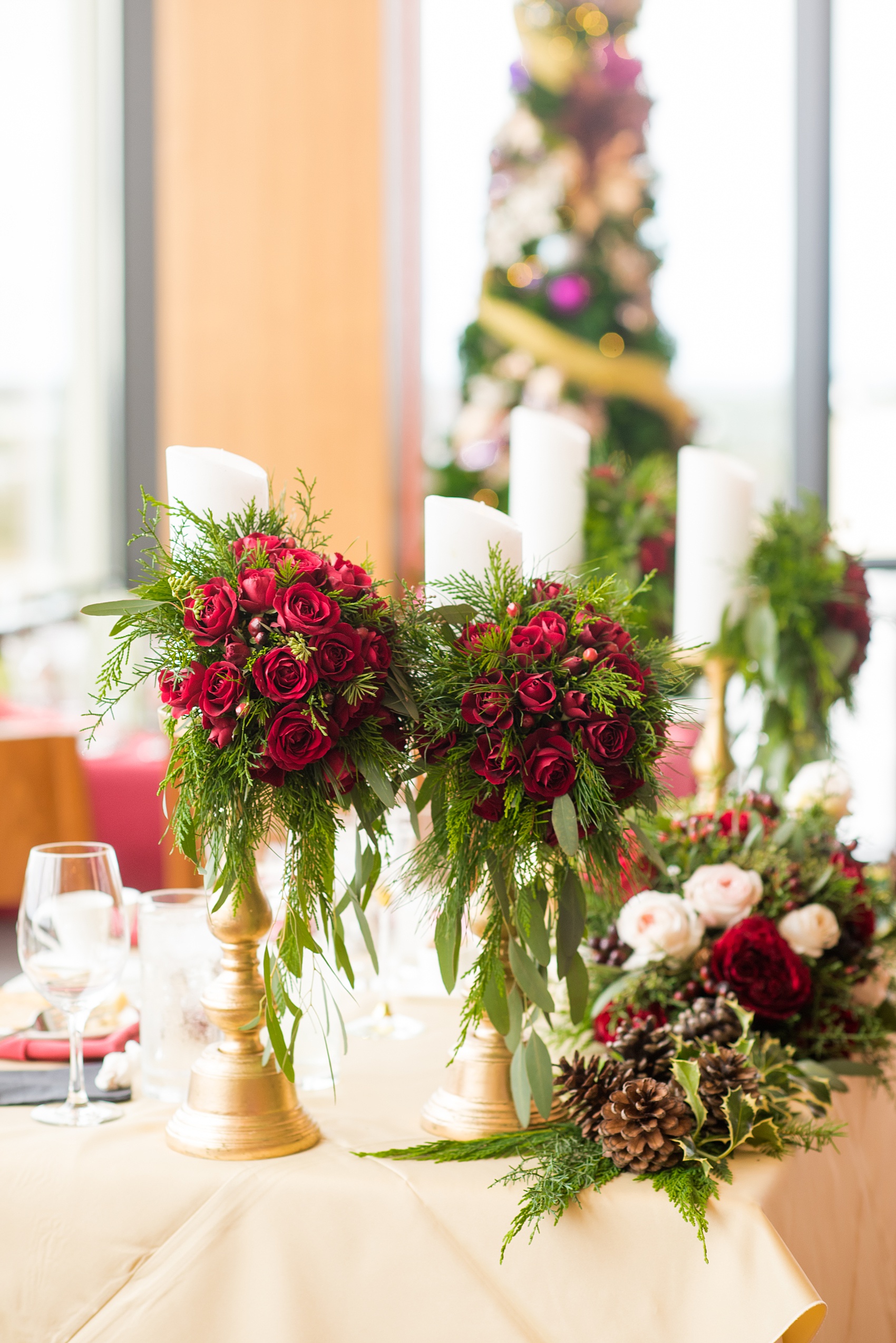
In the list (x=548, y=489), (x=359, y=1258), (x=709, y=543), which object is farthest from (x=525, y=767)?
(x=709, y=543)

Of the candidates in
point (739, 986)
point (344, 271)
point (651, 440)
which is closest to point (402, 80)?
point (344, 271)

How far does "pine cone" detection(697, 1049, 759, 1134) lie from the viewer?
0.92 meters

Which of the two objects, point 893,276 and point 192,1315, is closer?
point 192,1315

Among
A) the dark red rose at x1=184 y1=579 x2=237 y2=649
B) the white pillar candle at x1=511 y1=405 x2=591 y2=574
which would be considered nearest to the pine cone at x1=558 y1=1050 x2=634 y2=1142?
the dark red rose at x1=184 y1=579 x2=237 y2=649

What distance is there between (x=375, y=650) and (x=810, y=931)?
19.6 inches

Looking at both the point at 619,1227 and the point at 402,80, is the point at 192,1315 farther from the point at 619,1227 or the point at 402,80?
the point at 402,80

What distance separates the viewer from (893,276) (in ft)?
15.6

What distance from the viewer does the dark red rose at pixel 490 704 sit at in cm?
90

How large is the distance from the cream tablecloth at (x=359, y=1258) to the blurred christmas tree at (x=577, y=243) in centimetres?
370

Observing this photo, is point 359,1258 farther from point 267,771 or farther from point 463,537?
point 463,537

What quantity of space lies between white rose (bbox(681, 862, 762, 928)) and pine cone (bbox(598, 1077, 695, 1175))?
0.27 metres

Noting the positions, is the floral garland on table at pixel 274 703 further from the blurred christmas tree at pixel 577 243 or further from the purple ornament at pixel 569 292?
the purple ornament at pixel 569 292

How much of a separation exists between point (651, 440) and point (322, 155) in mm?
1505

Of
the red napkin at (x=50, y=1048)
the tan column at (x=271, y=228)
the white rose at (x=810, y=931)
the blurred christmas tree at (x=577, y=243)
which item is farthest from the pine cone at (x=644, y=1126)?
the tan column at (x=271, y=228)
